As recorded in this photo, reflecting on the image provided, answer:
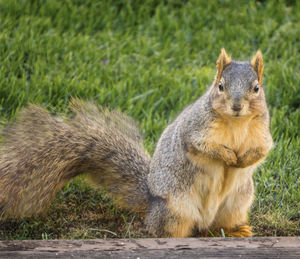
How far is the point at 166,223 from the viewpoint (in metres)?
2.57

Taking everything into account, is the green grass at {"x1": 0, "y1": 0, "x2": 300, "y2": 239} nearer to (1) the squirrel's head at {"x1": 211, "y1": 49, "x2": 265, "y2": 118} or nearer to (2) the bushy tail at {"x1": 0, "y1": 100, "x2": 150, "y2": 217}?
(2) the bushy tail at {"x1": 0, "y1": 100, "x2": 150, "y2": 217}

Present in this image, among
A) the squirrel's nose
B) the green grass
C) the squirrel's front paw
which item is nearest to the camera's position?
the squirrel's nose

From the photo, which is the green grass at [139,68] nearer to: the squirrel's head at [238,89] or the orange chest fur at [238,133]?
the orange chest fur at [238,133]

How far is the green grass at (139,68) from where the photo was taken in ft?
9.37

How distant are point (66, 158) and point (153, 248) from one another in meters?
0.77

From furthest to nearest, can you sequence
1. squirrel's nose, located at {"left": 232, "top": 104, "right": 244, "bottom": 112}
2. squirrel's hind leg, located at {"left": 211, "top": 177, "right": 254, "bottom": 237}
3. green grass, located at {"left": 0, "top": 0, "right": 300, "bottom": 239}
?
green grass, located at {"left": 0, "top": 0, "right": 300, "bottom": 239}, squirrel's hind leg, located at {"left": 211, "top": 177, "right": 254, "bottom": 237}, squirrel's nose, located at {"left": 232, "top": 104, "right": 244, "bottom": 112}

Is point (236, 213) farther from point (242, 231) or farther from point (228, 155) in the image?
point (228, 155)

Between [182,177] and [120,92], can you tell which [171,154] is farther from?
[120,92]

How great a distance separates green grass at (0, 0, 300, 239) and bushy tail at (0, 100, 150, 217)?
0.63 feet

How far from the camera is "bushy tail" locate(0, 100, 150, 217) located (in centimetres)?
252

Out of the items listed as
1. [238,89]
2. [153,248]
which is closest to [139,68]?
[238,89]

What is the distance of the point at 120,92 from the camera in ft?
12.2

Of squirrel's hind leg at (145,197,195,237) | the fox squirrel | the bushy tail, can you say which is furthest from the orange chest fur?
the bushy tail

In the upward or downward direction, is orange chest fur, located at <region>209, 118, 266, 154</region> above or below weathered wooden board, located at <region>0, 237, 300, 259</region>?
above
